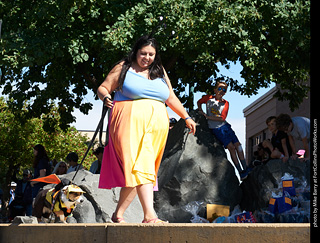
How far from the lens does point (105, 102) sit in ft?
15.6

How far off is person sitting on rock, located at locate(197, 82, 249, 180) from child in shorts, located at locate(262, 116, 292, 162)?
606mm

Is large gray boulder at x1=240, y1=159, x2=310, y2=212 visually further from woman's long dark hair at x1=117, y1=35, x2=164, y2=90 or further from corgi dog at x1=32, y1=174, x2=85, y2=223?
woman's long dark hair at x1=117, y1=35, x2=164, y2=90

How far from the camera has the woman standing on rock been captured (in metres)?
4.54

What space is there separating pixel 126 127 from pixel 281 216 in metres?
4.31

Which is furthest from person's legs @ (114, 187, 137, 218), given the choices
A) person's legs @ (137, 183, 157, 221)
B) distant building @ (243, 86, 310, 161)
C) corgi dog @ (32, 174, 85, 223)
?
distant building @ (243, 86, 310, 161)

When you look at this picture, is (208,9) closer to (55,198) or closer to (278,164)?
(278,164)

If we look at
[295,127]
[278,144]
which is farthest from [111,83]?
[278,144]

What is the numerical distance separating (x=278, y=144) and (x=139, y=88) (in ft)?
17.5

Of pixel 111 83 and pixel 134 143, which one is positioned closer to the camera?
pixel 134 143

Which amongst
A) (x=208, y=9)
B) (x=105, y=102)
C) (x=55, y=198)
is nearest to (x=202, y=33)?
(x=208, y=9)

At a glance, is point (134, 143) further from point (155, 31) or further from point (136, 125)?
point (155, 31)

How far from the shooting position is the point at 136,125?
4660 millimetres

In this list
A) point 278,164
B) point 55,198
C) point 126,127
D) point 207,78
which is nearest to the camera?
point 126,127

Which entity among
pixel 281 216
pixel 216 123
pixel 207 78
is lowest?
pixel 281 216
